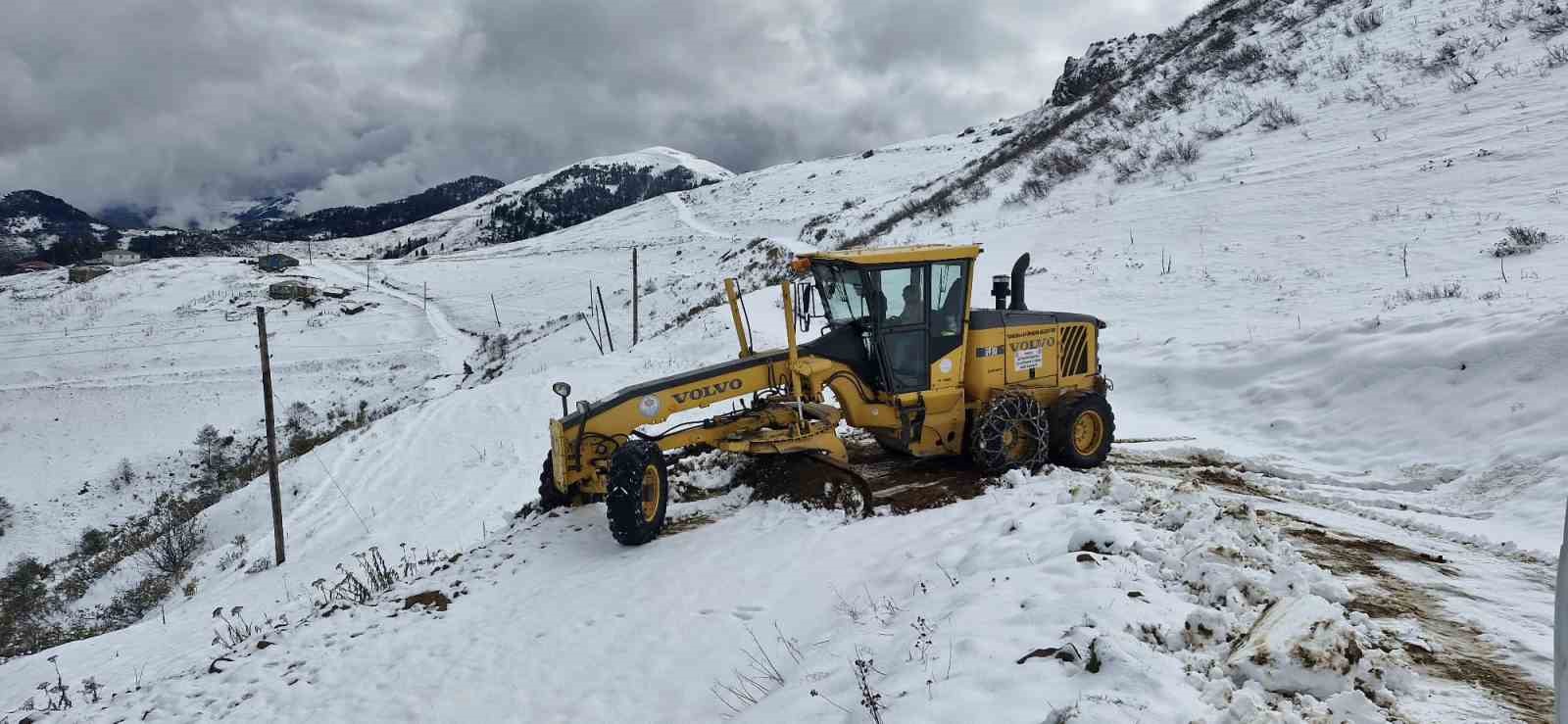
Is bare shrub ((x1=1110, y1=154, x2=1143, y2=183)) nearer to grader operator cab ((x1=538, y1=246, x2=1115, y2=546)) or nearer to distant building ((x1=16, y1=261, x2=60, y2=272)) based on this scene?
grader operator cab ((x1=538, y1=246, x2=1115, y2=546))

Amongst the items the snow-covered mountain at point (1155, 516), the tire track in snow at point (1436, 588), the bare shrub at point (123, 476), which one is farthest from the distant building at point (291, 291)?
the tire track in snow at point (1436, 588)

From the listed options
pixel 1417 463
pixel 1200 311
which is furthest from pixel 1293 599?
pixel 1200 311

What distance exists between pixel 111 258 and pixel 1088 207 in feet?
467

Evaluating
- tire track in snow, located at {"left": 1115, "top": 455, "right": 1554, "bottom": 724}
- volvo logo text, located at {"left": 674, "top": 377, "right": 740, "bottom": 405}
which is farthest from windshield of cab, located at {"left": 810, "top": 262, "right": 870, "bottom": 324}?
tire track in snow, located at {"left": 1115, "top": 455, "right": 1554, "bottom": 724}

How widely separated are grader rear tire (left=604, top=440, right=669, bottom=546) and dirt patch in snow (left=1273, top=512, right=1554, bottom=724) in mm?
4976

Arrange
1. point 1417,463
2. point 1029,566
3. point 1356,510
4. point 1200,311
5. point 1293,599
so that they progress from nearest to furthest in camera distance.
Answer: point 1293,599 < point 1029,566 < point 1356,510 < point 1417,463 < point 1200,311

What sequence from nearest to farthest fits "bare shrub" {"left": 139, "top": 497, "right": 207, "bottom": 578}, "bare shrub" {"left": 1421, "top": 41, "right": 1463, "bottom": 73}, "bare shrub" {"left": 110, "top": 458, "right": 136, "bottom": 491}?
"bare shrub" {"left": 1421, "top": 41, "right": 1463, "bottom": 73} < "bare shrub" {"left": 139, "top": 497, "right": 207, "bottom": 578} < "bare shrub" {"left": 110, "top": 458, "right": 136, "bottom": 491}

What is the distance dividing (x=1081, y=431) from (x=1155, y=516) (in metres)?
3.33

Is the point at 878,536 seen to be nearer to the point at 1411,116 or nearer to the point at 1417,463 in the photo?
the point at 1417,463

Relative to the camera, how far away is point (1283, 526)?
254 inches

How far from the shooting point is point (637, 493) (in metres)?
6.89

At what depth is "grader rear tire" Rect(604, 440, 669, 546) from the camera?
681 centimetres

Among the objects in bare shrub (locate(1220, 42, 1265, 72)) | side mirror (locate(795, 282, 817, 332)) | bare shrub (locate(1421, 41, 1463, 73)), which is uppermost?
bare shrub (locate(1220, 42, 1265, 72))

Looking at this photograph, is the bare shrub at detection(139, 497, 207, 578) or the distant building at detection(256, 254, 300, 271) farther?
the distant building at detection(256, 254, 300, 271)
